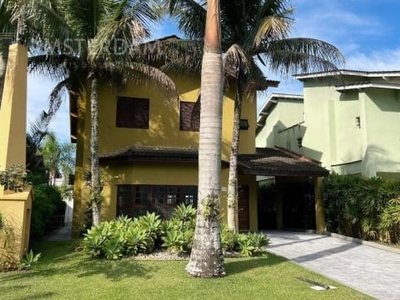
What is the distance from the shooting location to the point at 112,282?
930 centimetres

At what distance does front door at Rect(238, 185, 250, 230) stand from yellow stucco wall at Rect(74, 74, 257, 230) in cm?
32

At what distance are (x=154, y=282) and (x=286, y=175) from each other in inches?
431

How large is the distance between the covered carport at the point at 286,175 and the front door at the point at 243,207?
4.54 feet

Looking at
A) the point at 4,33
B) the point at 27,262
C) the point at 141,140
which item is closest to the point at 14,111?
the point at 4,33

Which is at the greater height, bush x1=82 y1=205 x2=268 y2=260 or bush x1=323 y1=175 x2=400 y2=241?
bush x1=323 y1=175 x2=400 y2=241

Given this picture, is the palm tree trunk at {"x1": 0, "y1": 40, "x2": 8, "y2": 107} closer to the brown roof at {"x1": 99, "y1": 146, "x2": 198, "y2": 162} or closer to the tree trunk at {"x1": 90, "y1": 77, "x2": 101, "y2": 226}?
the tree trunk at {"x1": 90, "y1": 77, "x2": 101, "y2": 226}

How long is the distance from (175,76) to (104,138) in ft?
14.8

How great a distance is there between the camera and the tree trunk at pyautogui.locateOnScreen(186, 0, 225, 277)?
32.4ft

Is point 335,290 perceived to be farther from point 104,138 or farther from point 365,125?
point 365,125

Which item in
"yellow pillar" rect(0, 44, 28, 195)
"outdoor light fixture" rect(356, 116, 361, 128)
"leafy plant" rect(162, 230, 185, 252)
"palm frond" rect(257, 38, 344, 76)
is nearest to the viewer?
"yellow pillar" rect(0, 44, 28, 195)

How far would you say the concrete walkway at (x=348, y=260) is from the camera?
A: 986 cm

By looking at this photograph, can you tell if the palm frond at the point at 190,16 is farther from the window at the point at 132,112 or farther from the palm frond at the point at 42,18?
the window at the point at 132,112

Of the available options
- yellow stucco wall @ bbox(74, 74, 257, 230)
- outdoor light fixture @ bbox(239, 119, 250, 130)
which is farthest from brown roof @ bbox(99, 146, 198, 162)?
outdoor light fixture @ bbox(239, 119, 250, 130)

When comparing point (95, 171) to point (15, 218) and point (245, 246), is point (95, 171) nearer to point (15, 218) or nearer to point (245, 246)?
point (15, 218)
